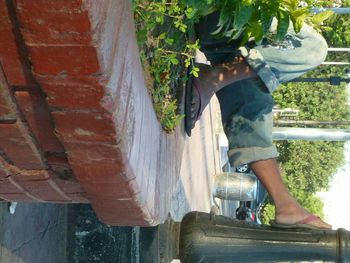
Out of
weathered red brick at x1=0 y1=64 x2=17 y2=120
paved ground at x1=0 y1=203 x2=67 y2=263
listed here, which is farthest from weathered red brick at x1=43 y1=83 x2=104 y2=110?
paved ground at x1=0 y1=203 x2=67 y2=263

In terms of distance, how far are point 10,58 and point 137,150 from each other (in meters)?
0.54

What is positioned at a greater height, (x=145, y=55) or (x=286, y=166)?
(x=286, y=166)

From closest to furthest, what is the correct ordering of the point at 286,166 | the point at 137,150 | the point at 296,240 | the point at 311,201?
1. the point at 137,150
2. the point at 296,240
3. the point at 286,166
4. the point at 311,201

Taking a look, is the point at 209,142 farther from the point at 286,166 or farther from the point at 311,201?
the point at 311,201

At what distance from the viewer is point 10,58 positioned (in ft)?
4.59

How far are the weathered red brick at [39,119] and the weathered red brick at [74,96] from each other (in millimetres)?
69

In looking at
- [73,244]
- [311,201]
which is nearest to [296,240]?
[73,244]

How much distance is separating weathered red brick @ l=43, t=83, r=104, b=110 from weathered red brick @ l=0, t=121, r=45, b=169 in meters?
0.18

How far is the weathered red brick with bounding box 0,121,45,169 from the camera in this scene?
A: 1.61m

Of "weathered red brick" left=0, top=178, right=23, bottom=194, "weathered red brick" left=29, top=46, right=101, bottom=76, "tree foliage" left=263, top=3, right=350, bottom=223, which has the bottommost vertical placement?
"weathered red brick" left=0, top=178, right=23, bottom=194

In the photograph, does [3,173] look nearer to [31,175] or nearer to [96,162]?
[31,175]

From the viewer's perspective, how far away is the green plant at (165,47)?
6.22 feet

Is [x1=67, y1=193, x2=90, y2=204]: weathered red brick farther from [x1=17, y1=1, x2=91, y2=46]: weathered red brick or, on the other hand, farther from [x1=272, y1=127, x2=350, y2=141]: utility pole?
[x1=272, y1=127, x2=350, y2=141]: utility pole

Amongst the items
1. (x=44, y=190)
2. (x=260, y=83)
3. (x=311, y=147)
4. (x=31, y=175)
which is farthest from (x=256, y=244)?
(x=311, y=147)
